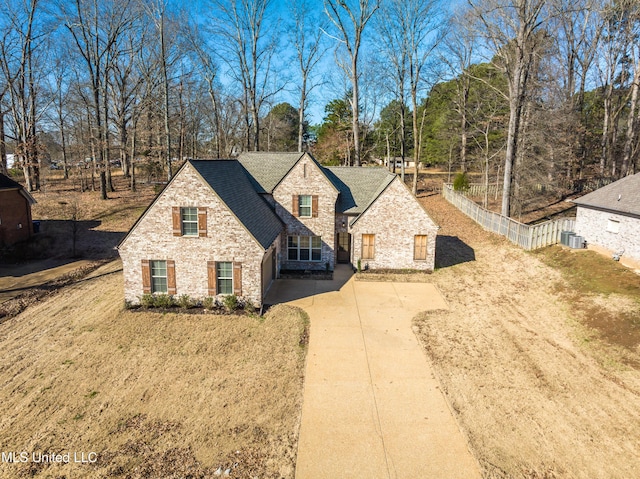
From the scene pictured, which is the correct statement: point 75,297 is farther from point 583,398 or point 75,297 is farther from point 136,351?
point 583,398

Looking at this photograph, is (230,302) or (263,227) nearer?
(230,302)

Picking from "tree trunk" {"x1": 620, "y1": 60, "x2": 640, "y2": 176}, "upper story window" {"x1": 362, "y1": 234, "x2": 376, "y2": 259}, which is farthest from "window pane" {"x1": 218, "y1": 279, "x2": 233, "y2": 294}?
"tree trunk" {"x1": 620, "y1": 60, "x2": 640, "y2": 176}

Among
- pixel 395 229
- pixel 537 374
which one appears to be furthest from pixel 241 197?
pixel 537 374

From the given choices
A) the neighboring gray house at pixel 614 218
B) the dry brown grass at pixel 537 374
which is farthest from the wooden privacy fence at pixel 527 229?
the dry brown grass at pixel 537 374

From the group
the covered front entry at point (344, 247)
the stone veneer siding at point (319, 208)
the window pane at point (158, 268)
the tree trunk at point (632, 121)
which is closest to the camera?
the window pane at point (158, 268)

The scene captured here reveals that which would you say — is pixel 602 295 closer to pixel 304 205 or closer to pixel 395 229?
pixel 395 229

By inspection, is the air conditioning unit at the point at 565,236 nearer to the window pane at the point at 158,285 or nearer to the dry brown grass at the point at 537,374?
the dry brown grass at the point at 537,374
